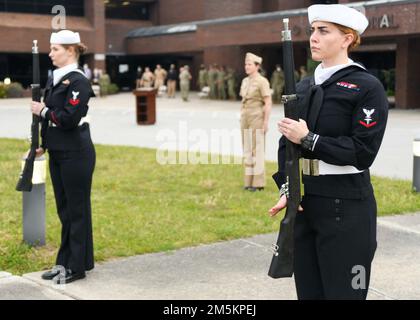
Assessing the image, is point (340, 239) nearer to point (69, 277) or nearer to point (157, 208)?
point (69, 277)

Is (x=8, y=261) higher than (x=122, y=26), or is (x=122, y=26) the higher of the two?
(x=122, y=26)

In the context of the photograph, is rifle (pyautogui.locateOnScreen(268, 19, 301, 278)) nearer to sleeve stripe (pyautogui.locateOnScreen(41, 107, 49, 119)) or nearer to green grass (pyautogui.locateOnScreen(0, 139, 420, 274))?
sleeve stripe (pyautogui.locateOnScreen(41, 107, 49, 119))

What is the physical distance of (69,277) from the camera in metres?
5.38

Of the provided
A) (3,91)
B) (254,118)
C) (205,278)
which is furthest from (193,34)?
(205,278)

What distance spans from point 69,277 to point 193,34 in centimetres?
3768

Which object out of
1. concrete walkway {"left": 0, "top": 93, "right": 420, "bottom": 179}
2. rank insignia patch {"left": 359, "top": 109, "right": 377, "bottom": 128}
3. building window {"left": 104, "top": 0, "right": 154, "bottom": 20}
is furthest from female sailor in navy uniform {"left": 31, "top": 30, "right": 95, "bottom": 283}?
building window {"left": 104, "top": 0, "right": 154, "bottom": 20}

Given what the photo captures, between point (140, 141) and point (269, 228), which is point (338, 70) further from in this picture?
point (140, 141)

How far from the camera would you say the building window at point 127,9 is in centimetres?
4994

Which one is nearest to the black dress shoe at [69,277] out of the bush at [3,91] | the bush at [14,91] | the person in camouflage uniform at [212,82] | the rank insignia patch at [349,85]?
the rank insignia patch at [349,85]

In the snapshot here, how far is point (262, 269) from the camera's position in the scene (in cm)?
579

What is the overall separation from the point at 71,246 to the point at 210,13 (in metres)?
40.3

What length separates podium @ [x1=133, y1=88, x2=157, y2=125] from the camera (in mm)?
20781

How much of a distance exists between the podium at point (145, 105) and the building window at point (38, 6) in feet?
78.4
